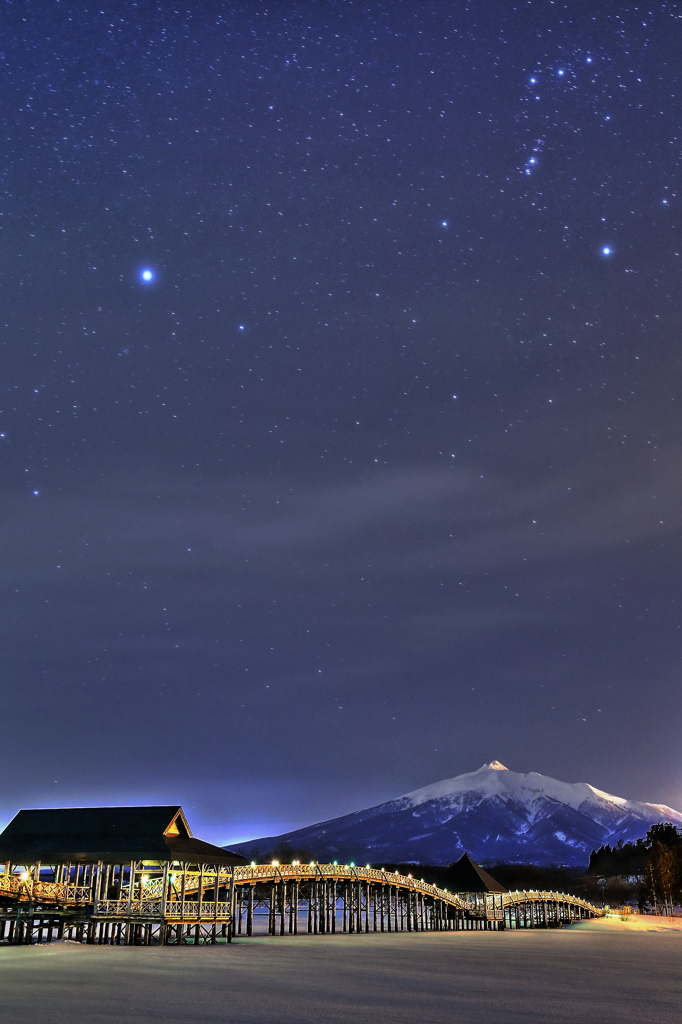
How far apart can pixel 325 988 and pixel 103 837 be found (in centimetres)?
2917

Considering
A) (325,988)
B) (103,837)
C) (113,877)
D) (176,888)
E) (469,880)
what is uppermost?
(103,837)

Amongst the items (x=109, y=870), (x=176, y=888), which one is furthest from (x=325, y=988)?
(x=109, y=870)

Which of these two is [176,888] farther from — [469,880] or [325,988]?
[469,880]

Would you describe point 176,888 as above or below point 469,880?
above

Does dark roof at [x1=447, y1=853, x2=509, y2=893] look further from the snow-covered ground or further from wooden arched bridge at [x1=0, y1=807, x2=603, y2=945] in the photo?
the snow-covered ground

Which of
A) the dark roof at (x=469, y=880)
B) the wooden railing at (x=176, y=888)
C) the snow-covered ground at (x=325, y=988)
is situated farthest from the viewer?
the dark roof at (x=469, y=880)

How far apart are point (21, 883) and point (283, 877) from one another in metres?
21.7

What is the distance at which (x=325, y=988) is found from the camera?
25391 millimetres

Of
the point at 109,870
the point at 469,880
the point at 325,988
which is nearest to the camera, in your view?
the point at 325,988

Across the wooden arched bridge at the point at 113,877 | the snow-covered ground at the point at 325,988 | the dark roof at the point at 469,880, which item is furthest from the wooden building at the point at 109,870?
the dark roof at the point at 469,880

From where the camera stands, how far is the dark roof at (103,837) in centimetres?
4984

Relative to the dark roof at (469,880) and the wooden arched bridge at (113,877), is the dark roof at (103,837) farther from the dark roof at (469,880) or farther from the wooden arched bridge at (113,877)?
the dark roof at (469,880)

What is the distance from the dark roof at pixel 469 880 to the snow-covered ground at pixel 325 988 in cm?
5541

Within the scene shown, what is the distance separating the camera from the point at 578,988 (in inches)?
1053
